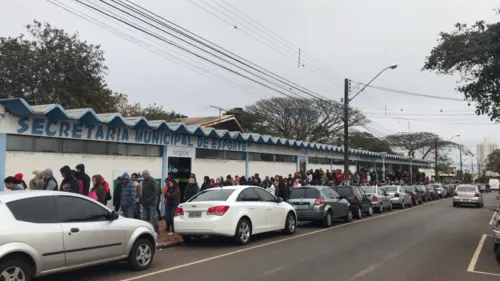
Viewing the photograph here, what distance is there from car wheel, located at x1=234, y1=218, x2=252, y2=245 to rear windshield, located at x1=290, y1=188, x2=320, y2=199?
4.52m

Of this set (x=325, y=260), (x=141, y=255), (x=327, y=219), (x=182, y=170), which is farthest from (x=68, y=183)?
(x=182, y=170)

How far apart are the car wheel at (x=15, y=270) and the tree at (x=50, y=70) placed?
2474 cm

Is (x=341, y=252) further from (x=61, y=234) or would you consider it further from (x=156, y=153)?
(x=156, y=153)

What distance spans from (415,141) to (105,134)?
65.8 m

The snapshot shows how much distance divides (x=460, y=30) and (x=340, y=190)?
809cm

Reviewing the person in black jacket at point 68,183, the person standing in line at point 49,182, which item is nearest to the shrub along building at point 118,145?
the person standing in line at point 49,182

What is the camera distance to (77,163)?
44.9 feet

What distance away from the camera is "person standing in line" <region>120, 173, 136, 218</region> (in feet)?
36.1

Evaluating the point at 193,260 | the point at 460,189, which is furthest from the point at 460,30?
the point at 460,189

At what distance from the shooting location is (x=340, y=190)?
1828cm

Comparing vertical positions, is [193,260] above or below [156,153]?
below

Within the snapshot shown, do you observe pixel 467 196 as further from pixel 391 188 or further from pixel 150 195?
pixel 150 195

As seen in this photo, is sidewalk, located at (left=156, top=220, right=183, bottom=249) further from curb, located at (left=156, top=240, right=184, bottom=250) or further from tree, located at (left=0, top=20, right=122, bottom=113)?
tree, located at (left=0, top=20, right=122, bottom=113)

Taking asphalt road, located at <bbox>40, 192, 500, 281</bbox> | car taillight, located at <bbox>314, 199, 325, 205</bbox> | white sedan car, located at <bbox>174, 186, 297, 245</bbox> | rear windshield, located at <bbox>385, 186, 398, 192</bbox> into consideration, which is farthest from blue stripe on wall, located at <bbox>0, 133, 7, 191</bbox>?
rear windshield, located at <bbox>385, 186, 398, 192</bbox>
